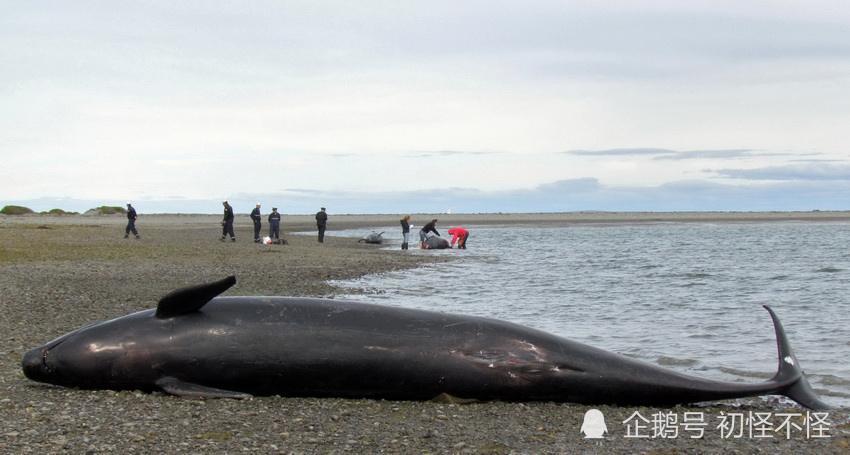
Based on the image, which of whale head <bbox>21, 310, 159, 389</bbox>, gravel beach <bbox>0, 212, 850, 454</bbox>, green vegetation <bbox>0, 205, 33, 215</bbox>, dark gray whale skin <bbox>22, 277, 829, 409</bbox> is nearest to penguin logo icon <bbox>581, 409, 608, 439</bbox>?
gravel beach <bbox>0, 212, 850, 454</bbox>

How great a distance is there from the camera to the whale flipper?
8922mm

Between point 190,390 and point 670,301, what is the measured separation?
1498 centimetres

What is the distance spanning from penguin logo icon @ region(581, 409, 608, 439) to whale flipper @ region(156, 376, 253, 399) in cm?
333

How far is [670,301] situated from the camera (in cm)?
2153

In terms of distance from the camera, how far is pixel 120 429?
7516mm

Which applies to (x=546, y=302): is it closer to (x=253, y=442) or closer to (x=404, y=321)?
(x=404, y=321)

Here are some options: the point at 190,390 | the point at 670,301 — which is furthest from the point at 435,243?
the point at 190,390

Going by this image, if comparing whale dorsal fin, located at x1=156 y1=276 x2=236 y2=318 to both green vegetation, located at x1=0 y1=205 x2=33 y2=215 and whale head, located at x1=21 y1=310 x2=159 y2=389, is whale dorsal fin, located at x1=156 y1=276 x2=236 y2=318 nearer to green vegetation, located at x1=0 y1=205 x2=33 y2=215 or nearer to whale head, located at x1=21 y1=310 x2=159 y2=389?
whale head, located at x1=21 y1=310 x2=159 y2=389

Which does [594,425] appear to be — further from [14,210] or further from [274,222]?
[14,210]

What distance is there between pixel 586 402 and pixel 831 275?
23934 mm

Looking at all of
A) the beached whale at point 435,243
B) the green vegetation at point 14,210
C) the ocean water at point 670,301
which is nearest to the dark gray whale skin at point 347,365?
the ocean water at point 670,301

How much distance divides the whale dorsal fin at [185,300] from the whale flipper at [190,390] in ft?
2.35

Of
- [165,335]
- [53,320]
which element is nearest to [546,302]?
[53,320]

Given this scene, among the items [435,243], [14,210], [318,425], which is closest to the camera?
[318,425]
